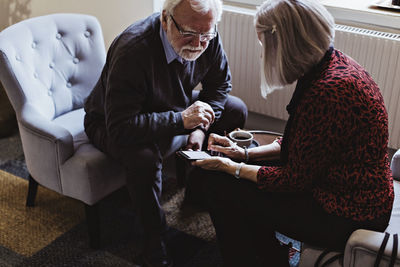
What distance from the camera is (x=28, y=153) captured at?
201 cm

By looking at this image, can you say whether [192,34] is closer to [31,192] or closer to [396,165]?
[396,165]

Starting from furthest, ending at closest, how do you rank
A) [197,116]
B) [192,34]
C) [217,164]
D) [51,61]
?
1. [51,61]
2. [197,116]
3. [192,34]
4. [217,164]

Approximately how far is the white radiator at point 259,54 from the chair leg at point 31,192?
1181 mm

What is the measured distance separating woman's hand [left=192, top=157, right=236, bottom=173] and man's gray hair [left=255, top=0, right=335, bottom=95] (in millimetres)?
362

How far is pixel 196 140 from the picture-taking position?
1.94 meters

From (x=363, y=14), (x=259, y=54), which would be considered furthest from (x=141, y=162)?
(x=363, y=14)

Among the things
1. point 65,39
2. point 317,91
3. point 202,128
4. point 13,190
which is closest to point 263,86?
point 317,91

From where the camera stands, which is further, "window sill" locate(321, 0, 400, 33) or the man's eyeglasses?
"window sill" locate(321, 0, 400, 33)

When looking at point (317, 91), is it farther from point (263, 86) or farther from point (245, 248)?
point (245, 248)

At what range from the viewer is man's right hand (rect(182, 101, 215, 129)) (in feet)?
6.08

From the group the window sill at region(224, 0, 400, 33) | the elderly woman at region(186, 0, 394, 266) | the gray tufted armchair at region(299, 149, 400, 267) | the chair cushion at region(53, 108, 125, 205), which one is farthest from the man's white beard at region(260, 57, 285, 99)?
the window sill at region(224, 0, 400, 33)

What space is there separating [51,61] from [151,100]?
0.62 meters

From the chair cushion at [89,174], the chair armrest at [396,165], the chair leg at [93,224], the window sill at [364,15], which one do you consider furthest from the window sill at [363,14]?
the chair leg at [93,224]

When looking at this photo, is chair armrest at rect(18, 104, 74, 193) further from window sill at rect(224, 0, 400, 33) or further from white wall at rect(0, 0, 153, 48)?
window sill at rect(224, 0, 400, 33)
